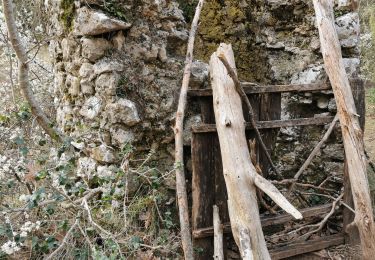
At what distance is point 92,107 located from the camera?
10.8ft

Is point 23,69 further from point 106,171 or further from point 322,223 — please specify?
point 322,223

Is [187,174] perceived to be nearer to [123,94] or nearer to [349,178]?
[123,94]

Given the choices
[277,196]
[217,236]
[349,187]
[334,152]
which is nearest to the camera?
[277,196]

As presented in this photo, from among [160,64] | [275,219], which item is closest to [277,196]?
[275,219]

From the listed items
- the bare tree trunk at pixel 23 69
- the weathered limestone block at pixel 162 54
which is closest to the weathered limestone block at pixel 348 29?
the weathered limestone block at pixel 162 54

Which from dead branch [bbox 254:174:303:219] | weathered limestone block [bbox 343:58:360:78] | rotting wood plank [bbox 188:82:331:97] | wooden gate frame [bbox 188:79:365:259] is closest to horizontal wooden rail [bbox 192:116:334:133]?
wooden gate frame [bbox 188:79:365:259]

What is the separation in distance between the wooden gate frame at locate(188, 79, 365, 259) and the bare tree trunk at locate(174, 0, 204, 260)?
7cm

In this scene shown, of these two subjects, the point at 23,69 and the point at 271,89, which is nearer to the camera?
the point at 271,89

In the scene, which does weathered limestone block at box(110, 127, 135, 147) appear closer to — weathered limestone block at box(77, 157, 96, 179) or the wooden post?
weathered limestone block at box(77, 157, 96, 179)

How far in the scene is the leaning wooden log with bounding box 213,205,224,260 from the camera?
2945 millimetres

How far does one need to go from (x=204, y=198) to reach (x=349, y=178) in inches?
50.8

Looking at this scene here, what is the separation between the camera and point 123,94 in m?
3.27

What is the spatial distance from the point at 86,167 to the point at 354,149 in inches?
88.2

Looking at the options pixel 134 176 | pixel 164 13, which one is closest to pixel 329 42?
pixel 164 13
